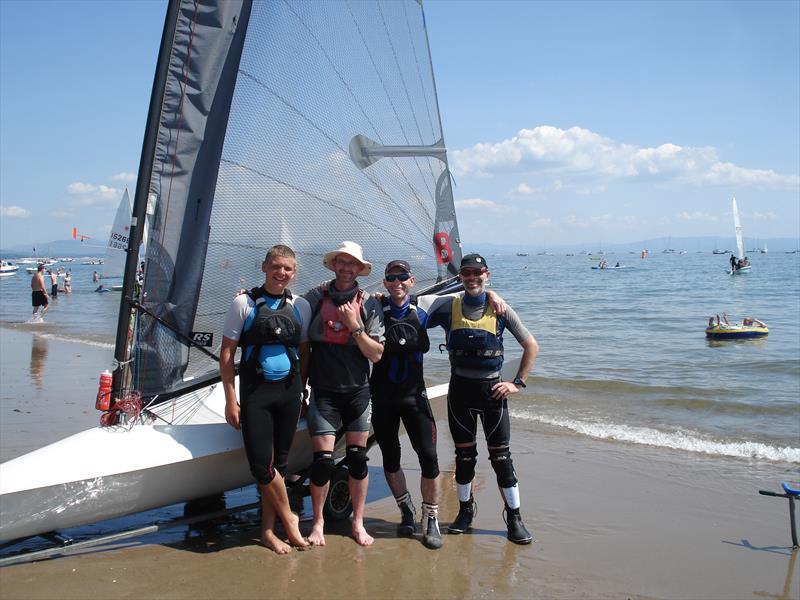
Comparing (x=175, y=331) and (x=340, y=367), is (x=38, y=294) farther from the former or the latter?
(x=340, y=367)

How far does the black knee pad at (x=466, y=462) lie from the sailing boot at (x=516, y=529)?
0.27 meters

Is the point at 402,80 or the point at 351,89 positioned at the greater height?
the point at 402,80

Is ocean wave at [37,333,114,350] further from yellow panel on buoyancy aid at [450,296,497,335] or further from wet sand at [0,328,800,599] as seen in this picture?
yellow panel on buoyancy aid at [450,296,497,335]

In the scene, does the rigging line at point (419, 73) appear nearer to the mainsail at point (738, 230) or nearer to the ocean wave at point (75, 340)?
the ocean wave at point (75, 340)

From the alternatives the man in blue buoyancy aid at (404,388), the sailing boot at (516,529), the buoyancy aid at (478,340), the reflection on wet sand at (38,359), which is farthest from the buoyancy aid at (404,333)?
the reflection on wet sand at (38,359)

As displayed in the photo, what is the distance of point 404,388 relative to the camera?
3.58 metres

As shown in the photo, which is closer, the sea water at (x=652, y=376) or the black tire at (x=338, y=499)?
the black tire at (x=338, y=499)

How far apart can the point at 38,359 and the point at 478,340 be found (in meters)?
9.69

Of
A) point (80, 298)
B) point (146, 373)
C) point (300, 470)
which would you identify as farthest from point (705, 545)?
point (80, 298)

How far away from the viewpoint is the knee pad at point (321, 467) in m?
3.47

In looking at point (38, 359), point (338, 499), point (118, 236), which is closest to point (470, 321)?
point (338, 499)

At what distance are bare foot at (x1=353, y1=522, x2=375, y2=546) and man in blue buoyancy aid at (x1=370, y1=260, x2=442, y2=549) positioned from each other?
0.28 metres

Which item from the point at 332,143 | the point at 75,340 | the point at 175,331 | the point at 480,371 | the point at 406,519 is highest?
the point at 332,143

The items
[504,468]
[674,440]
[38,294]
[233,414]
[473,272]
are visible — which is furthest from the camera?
[38,294]
